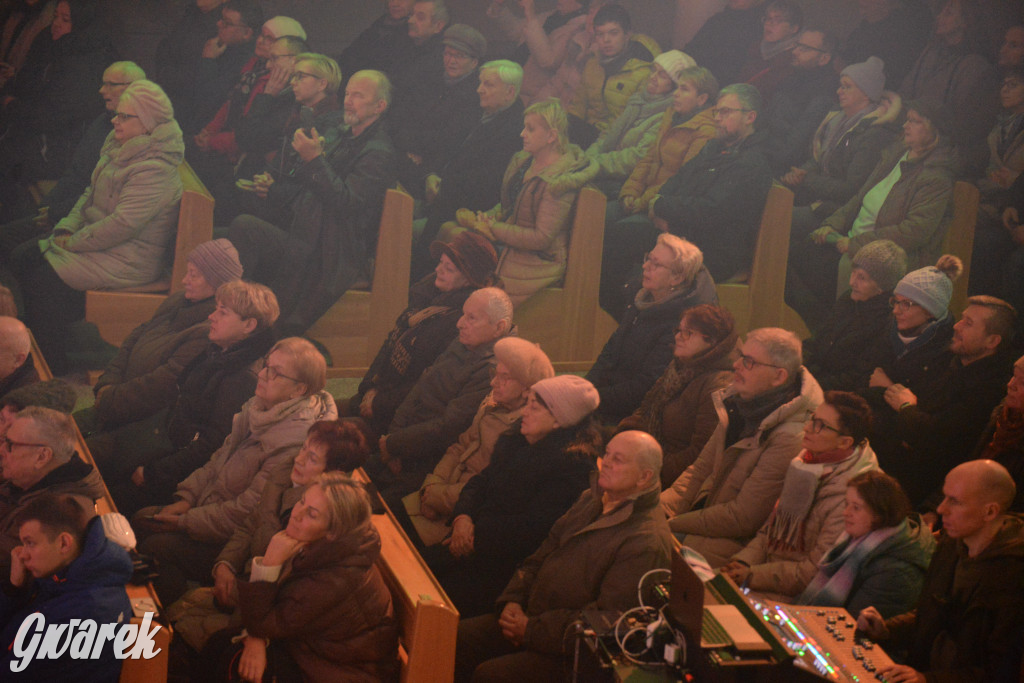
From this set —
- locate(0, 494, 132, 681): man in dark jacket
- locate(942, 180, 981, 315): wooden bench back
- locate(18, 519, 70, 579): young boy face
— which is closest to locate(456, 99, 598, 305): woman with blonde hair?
locate(942, 180, 981, 315): wooden bench back

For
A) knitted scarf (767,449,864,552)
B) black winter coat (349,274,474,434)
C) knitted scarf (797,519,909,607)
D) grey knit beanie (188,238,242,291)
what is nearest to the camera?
knitted scarf (797,519,909,607)

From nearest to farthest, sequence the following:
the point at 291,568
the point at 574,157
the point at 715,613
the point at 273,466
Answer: the point at 715,613 < the point at 291,568 < the point at 273,466 < the point at 574,157

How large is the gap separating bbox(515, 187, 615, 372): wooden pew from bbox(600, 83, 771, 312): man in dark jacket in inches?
3.4

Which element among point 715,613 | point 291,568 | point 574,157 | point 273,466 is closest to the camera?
point 715,613

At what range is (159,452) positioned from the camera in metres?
5.73

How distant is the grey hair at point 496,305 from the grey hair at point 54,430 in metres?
2.50

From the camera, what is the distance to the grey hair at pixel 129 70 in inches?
220

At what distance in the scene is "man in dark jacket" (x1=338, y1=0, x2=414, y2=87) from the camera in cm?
586

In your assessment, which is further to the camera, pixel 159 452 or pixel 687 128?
pixel 687 128

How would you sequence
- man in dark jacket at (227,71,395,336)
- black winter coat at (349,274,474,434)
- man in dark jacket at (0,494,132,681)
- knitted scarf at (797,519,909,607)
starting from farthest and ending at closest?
black winter coat at (349,274,474,434) → man in dark jacket at (227,71,395,336) → knitted scarf at (797,519,909,607) → man in dark jacket at (0,494,132,681)

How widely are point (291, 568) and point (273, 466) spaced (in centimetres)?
66

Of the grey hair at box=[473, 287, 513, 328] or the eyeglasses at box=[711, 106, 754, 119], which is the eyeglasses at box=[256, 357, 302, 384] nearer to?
the grey hair at box=[473, 287, 513, 328]

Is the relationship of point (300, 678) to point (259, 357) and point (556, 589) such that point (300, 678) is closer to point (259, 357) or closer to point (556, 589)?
point (556, 589)

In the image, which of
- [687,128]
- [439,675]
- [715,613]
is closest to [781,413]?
[715,613]
